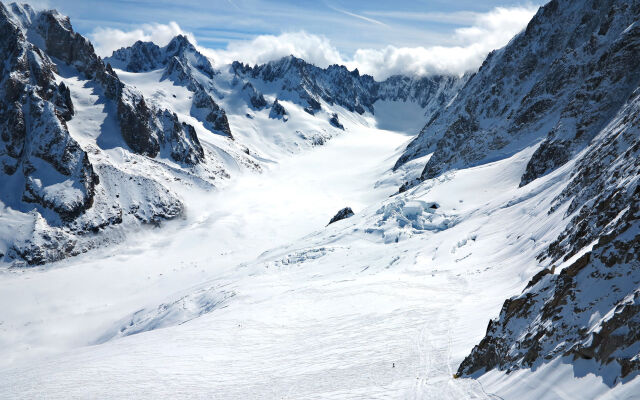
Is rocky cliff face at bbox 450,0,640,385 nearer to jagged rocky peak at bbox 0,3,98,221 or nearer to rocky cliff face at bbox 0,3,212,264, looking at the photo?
rocky cliff face at bbox 0,3,212,264

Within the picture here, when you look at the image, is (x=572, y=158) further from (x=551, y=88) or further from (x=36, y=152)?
(x=36, y=152)

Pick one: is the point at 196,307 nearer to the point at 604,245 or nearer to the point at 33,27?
the point at 604,245

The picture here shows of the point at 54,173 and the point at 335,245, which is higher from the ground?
the point at 335,245

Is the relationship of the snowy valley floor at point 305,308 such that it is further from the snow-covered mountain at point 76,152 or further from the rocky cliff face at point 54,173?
the snow-covered mountain at point 76,152

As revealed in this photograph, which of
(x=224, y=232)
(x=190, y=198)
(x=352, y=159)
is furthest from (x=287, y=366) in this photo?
(x=352, y=159)

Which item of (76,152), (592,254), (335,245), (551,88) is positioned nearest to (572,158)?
(551,88)
